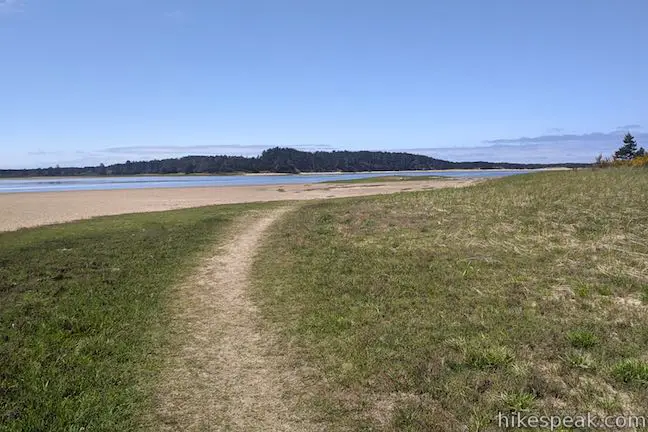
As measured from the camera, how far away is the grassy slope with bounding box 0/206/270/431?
190 inches

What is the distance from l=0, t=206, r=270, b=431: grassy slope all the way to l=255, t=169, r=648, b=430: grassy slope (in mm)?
2083

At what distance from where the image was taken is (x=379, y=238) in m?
14.5

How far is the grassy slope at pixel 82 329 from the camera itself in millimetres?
4824

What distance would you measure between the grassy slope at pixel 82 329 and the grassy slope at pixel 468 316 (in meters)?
2.08

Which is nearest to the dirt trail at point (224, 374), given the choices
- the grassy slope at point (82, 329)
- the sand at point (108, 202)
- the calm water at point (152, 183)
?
the grassy slope at point (82, 329)

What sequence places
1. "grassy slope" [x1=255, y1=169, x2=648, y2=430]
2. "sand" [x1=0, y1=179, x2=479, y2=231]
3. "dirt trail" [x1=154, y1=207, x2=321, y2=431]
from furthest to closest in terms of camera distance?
1. "sand" [x1=0, y1=179, x2=479, y2=231]
2. "grassy slope" [x1=255, y1=169, x2=648, y2=430]
3. "dirt trail" [x1=154, y1=207, x2=321, y2=431]

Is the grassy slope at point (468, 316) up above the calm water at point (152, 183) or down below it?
above

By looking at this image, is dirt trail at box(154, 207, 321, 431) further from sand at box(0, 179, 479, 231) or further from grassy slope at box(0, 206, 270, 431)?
sand at box(0, 179, 479, 231)

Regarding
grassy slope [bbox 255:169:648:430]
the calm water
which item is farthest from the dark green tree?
grassy slope [bbox 255:169:648:430]

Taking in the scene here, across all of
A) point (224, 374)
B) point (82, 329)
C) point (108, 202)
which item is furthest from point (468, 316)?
point (108, 202)

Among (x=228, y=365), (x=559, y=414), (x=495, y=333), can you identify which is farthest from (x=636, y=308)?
(x=228, y=365)

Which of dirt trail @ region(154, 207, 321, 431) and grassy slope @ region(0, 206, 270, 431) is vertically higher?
grassy slope @ region(0, 206, 270, 431)

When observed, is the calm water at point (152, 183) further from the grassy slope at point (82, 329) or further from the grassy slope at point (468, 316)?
the grassy slope at point (468, 316)

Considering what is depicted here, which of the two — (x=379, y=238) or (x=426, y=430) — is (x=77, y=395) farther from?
(x=379, y=238)
